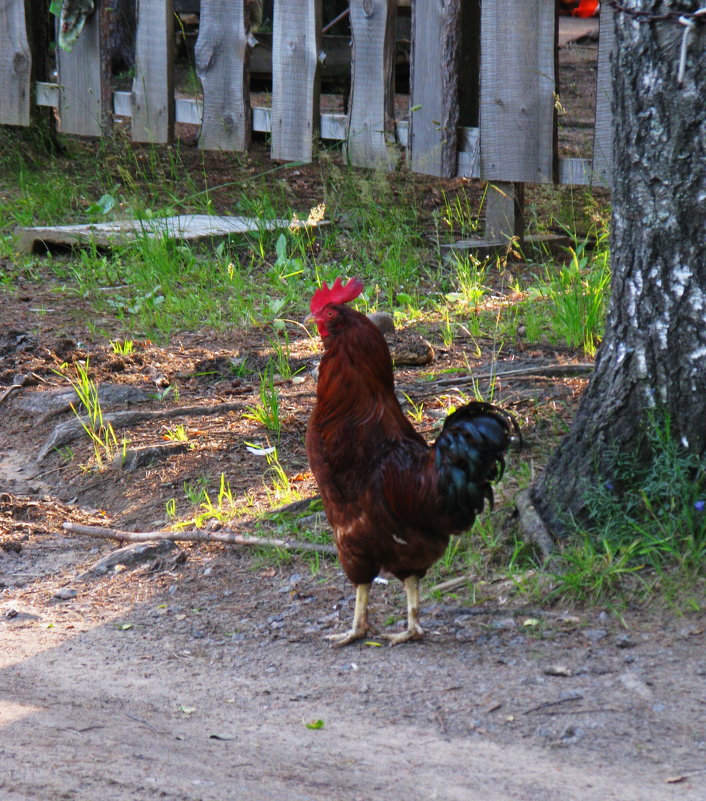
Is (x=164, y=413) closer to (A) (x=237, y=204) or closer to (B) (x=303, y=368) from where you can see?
(B) (x=303, y=368)

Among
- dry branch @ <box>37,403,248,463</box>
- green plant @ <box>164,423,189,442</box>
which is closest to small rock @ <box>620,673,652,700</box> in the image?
green plant @ <box>164,423,189,442</box>

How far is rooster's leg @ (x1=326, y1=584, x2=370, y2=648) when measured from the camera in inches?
155

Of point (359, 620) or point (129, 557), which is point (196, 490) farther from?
point (359, 620)

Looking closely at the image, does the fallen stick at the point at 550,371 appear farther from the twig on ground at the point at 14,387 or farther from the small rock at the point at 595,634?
the twig on ground at the point at 14,387

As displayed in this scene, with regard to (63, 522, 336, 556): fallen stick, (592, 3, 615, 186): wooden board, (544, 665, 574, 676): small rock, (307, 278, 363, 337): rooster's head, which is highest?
(592, 3, 615, 186): wooden board

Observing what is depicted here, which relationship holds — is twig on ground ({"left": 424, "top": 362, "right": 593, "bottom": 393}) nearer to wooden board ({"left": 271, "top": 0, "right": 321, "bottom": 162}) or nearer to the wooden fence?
the wooden fence

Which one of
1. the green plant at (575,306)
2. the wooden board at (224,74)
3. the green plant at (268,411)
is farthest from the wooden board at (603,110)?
the wooden board at (224,74)

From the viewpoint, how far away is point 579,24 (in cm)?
1521

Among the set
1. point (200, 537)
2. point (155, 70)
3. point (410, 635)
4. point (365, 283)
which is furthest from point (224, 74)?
point (410, 635)

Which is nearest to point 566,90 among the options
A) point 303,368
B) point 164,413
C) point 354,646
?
point 303,368

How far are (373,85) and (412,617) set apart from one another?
5116mm

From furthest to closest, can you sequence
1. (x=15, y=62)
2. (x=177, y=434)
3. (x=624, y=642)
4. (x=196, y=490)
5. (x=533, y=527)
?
(x=15, y=62) → (x=177, y=434) → (x=196, y=490) → (x=533, y=527) → (x=624, y=642)

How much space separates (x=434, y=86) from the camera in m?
7.48

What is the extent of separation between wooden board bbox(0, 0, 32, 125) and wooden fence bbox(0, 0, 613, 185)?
0.4 inches
